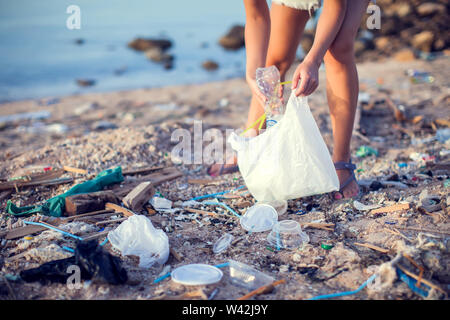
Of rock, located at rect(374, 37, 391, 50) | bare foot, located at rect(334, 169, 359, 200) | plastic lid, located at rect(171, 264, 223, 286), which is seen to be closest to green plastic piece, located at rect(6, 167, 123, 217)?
plastic lid, located at rect(171, 264, 223, 286)

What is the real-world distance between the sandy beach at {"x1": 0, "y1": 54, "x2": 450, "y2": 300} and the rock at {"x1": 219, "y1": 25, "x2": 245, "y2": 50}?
861 cm

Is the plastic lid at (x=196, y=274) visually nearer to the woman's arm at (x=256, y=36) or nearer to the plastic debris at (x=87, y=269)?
the plastic debris at (x=87, y=269)

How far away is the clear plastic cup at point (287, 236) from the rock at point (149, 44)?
11.9 meters

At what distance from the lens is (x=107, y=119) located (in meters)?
5.20

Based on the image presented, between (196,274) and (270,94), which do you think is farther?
(270,94)

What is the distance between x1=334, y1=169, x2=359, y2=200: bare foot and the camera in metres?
2.35

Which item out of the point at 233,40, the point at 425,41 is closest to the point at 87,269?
the point at 425,41

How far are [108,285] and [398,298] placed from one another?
1.24 metres

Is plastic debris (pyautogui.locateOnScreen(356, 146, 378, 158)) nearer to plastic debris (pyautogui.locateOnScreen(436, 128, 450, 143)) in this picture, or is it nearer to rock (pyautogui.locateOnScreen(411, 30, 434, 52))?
plastic debris (pyautogui.locateOnScreen(436, 128, 450, 143))

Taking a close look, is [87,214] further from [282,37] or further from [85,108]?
[85,108]

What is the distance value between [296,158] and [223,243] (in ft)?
2.05

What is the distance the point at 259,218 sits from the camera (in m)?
2.12

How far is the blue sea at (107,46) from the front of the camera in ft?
28.7
